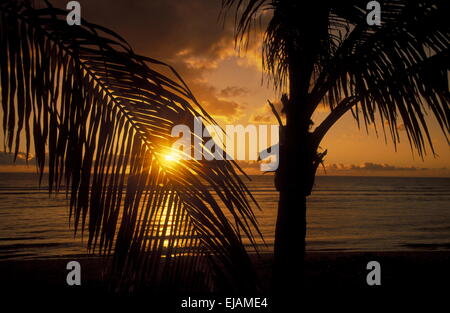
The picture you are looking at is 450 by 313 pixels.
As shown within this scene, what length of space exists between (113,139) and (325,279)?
8091 mm

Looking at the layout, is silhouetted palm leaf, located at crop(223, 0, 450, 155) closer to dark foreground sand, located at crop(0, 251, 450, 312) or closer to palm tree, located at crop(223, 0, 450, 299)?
palm tree, located at crop(223, 0, 450, 299)

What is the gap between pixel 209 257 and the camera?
1.42 m

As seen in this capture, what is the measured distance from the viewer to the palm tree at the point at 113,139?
3.43 ft

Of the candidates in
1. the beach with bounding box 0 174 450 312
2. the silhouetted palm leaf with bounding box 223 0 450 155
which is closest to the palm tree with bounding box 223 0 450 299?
the silhouetted palm leaf with bounding box 223 0 450 155

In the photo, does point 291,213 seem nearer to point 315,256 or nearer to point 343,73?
point 343,73

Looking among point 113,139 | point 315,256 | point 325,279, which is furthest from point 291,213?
point 315,256

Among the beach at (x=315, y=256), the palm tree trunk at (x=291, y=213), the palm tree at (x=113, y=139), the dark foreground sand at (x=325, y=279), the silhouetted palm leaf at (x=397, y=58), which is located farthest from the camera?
the beach at (x=315, y=256)

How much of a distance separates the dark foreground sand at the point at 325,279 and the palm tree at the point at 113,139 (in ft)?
14.9

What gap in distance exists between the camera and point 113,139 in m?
1.24

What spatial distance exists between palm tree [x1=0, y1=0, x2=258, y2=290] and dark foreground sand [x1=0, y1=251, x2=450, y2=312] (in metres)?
4.55

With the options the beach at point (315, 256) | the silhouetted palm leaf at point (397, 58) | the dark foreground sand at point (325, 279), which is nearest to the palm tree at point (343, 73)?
the silhouetted palm leaf at point (397, 58)

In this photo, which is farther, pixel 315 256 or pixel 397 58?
pixel 315 256

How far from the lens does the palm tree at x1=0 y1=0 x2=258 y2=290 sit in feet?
3.43

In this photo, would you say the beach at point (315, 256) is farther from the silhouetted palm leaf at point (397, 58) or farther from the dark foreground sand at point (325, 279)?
the silhouetted palm leaf at point (397, 58)
